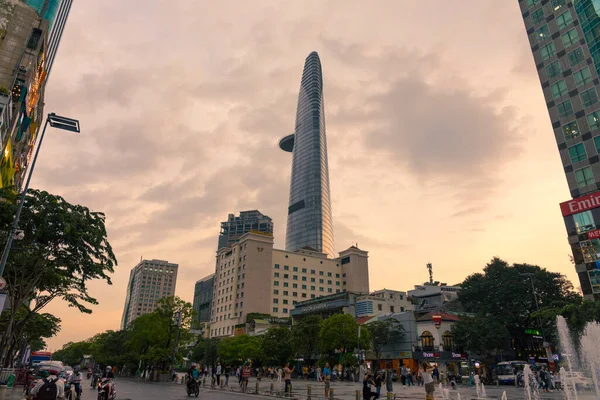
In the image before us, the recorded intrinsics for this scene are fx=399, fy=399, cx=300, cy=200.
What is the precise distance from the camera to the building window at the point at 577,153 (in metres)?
54.0

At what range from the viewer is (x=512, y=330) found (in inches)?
2566

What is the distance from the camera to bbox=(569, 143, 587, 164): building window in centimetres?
5401

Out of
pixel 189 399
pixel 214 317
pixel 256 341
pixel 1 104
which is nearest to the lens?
pixel 189 399

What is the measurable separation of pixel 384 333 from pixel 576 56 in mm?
49416

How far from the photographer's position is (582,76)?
185 feet

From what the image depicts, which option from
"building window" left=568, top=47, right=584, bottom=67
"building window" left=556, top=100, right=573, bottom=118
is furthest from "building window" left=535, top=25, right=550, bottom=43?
"building window" left=556, top=100, right=573, bottom=118

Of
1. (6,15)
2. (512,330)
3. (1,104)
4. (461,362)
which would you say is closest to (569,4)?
(512,330)

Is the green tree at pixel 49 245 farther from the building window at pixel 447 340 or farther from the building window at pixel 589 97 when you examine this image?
the building window at pixel 589 97

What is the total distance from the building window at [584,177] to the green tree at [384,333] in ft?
105

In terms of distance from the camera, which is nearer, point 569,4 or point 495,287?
point 569,4

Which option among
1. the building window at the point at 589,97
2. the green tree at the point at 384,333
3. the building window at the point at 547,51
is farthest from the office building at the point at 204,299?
the building window at the point at 589,97

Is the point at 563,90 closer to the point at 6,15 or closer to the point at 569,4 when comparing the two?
the point at 569,4

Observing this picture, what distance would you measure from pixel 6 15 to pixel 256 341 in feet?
223

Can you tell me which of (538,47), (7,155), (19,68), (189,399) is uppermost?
(538,47)
